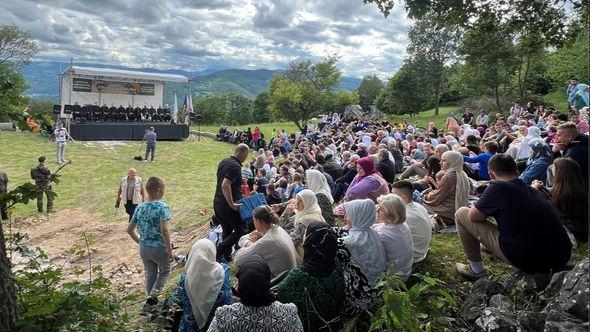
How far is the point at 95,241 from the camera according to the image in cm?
845

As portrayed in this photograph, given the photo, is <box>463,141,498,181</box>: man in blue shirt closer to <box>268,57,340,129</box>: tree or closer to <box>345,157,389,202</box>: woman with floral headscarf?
<box>345,157,389,202</box>: woman with floral headscarf

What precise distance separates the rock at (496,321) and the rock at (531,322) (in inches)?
1.6

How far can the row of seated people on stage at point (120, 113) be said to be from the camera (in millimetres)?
23250

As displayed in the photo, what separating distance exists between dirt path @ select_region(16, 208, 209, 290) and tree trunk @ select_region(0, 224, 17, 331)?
397 centimetres

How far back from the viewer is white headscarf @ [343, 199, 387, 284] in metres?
3.66

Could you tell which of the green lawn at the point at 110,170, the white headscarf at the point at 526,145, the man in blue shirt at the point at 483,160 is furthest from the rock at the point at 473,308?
the green lawn at the point at 110,170

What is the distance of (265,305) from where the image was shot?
2.63m

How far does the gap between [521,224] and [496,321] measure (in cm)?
86

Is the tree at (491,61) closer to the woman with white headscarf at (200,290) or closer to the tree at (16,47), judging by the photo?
the woman with white headscarf at (200,290)

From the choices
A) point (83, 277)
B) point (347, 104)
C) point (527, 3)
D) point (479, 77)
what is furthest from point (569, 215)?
point (347, 104)

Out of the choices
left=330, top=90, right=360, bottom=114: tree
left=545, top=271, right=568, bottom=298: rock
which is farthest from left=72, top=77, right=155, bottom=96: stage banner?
left=545, top=271, right=568, bottom=298: rock

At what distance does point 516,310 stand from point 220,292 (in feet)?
7.60

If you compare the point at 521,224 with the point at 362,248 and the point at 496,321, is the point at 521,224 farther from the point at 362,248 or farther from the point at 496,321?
the point at 362,248

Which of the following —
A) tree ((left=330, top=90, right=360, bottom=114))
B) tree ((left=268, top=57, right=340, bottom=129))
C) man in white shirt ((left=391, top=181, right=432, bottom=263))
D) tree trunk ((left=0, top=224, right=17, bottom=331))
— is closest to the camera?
tree trunk ((left=0, top=224, right=17, bottom=331))
